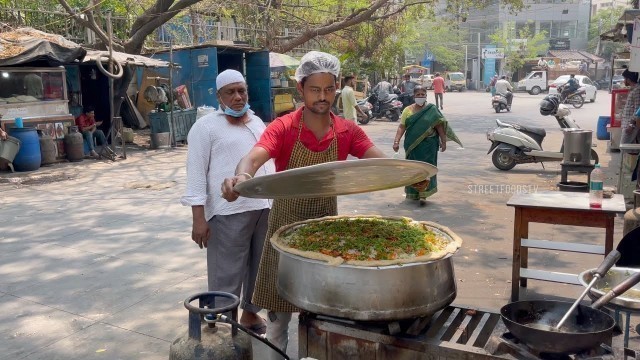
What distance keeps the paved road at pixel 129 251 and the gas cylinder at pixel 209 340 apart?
134 cm

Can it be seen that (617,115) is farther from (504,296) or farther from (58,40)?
(58,40)

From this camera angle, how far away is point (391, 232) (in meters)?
2.67

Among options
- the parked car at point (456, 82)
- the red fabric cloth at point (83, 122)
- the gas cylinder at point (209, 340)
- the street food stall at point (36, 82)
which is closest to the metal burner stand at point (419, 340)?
the gas cylinder at point (209, 340)

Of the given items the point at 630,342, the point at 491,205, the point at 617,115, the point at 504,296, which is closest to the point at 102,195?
the point at 491,205

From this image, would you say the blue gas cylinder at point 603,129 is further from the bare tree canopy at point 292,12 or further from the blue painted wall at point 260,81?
the blue painted wall at point 260,81

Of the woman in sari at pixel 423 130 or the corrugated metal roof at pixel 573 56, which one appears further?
the corrugated metal roof at pixel 573 56

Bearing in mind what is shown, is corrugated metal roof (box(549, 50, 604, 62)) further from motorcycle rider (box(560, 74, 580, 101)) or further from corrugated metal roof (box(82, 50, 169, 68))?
corrugated metal roof (box(82, 50, 169, 68))

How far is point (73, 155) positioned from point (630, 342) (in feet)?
36.8

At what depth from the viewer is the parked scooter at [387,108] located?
20.2 m

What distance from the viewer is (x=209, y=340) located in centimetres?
248

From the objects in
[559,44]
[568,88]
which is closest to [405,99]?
[568,88]

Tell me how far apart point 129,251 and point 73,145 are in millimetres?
6658

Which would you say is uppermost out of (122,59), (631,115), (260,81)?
(122,59)

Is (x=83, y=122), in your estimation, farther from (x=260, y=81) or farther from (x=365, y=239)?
(x=365, y=239)
